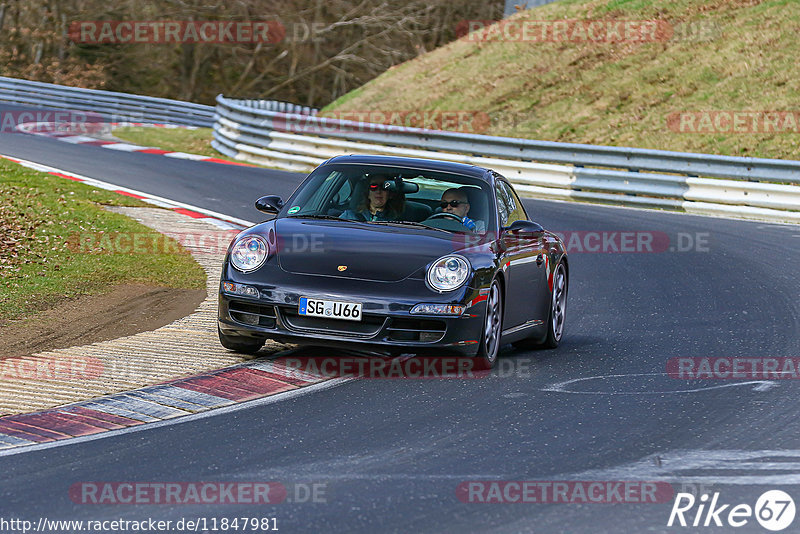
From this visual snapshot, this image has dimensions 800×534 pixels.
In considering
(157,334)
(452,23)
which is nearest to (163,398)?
(157,334)

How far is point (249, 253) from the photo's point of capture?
27.7 ft

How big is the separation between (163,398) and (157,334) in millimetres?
2026

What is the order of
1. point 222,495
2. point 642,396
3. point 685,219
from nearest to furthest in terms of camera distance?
point 222,495
point 642,396
point 685,219

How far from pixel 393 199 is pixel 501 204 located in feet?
2.87

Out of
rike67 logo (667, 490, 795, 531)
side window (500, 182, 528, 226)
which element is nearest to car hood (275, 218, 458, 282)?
side window (500, 182, 528, 226)

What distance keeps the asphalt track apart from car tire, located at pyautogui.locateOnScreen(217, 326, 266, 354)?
96 centimetres

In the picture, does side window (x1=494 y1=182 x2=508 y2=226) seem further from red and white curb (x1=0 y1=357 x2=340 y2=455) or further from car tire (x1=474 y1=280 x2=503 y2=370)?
red and white curb (x1=0 y1=357 x2=340 y2=455)

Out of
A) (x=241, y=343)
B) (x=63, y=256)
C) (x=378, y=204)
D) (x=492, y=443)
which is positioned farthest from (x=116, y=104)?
(x=492, y=443)

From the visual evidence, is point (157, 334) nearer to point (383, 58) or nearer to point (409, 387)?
point (409, 387)

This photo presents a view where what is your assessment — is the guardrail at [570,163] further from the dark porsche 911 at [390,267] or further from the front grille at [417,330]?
the front grille at [417,330]

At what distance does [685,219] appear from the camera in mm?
19703

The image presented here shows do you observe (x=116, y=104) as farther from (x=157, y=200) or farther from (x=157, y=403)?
(x=157, y=403)

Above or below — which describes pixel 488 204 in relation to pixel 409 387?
above

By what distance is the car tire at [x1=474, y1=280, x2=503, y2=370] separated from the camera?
8438 millimetres
